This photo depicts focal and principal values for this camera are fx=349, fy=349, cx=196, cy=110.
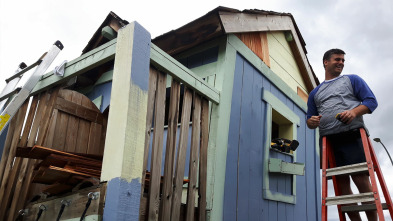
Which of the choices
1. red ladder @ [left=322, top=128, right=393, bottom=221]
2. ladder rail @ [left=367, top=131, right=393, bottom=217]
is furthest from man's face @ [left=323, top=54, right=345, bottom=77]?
ladder rail @ [left=367, top=131, right=393, bottom=217]

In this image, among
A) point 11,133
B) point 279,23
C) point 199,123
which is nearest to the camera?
point 199,123

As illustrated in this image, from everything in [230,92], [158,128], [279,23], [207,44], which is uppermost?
[279,23]

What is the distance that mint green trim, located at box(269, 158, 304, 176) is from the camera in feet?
16.5

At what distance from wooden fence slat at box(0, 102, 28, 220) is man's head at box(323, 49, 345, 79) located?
3.55 metres

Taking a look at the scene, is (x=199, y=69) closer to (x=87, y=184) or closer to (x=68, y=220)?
(x=87, y=184)

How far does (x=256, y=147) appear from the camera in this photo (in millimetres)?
4887

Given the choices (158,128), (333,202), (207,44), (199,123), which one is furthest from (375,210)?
(207,44)

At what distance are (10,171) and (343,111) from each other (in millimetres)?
3628

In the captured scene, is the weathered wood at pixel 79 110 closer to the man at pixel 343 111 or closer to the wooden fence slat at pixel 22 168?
the wooden fence slat at pixel 22 168

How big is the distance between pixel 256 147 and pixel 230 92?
969 mm

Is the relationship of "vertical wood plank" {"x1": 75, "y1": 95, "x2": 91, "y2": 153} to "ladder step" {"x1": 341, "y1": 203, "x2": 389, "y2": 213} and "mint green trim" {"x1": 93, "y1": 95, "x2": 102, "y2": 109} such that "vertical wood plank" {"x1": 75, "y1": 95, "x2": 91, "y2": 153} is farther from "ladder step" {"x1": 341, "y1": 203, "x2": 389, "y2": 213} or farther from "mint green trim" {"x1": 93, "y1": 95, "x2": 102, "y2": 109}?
"ladder step" {"x1": 341, "y1": 203, "x2": 389, "y2": 213}

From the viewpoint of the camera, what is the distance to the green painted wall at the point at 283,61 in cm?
612

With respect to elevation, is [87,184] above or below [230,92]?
below

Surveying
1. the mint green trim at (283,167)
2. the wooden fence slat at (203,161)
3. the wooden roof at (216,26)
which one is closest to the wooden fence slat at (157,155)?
the wooden fence slat at (203,161)
